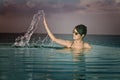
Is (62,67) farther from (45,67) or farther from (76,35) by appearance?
(76,35)

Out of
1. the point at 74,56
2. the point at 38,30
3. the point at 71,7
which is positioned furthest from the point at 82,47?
the point at 71,7

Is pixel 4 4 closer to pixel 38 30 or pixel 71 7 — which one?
pixel 38 30

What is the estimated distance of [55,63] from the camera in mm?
6129

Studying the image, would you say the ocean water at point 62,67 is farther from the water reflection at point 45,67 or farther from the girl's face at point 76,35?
the girl's face at point 76,35

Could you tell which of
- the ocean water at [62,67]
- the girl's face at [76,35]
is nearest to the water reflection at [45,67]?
the ocean water at [62,67]

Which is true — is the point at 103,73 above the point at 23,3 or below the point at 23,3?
below

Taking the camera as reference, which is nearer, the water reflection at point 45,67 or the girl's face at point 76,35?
the water reflection at point 45,67

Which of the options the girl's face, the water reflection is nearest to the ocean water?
the water reflection

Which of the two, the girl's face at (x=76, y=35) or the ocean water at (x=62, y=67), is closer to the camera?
the ocean water at (x=62, y=67)

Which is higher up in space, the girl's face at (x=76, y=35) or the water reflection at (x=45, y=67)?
the girl's face at (x=76, y=35)

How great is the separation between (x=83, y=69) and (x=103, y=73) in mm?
497

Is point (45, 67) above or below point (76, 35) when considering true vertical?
below

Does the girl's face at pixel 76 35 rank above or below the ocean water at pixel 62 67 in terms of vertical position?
above

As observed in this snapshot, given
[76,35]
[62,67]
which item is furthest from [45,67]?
[76,35]
